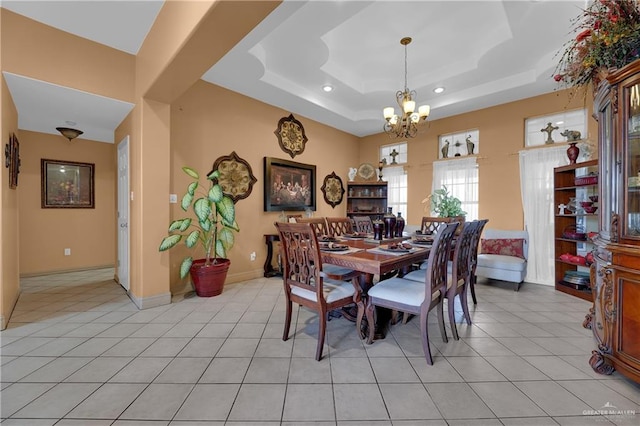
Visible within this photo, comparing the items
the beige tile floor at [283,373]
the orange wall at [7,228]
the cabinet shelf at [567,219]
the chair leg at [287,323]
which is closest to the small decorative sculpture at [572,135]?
the cabinet shelf at [567,219]

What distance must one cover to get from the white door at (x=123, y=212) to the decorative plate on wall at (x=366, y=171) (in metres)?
4.19

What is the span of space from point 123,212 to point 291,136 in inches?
113

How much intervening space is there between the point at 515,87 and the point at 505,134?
2.52 ft

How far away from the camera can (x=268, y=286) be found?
379 cm

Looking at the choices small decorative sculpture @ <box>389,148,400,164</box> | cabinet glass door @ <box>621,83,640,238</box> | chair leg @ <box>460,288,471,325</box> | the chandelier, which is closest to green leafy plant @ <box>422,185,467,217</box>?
small decorative sculpture @ <box>389,148,400,164</box>

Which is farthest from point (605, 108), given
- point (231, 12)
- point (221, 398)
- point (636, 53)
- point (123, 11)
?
point (123, 11)

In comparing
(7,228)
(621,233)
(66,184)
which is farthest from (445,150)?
(66,184)

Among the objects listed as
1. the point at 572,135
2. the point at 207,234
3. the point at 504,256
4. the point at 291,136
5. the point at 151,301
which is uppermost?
the point at 291,136

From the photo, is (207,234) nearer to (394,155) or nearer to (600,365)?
(600,365)

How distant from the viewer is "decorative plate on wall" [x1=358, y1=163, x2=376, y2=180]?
572 centimetres

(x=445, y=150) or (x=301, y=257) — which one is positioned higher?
(x=445, y=150)

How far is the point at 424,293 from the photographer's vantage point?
2002 mm

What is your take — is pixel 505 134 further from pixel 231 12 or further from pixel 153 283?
pixel 153 283

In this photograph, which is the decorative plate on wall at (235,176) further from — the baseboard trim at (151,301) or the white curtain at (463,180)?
the white curtain at (463,180)
